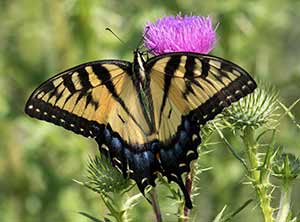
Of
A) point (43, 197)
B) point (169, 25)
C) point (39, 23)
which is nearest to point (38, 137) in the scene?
point (43, 197)

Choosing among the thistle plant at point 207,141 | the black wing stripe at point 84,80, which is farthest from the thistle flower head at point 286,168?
the black wing stripe at point 84,80

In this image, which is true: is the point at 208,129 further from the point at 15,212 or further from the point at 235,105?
the point at 15,212

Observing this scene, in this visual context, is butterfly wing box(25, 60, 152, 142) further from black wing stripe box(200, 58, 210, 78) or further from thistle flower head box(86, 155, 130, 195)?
black wing stripe box(200, 58, 210, 78)

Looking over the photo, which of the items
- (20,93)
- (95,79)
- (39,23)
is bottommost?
(95,79)

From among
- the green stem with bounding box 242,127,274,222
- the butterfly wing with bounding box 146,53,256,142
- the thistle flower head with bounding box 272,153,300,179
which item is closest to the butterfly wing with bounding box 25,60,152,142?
the butterfly wing with bounding box 146,53,256,142

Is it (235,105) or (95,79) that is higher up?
(95,79)
